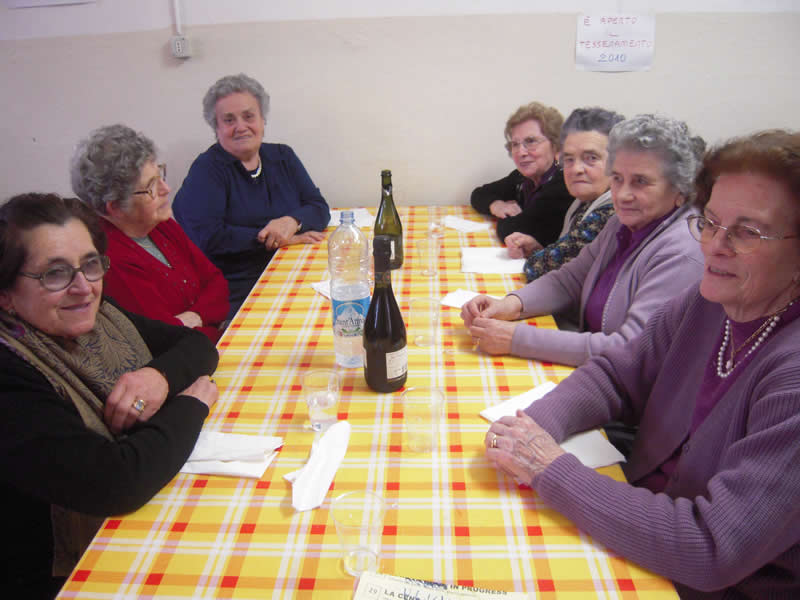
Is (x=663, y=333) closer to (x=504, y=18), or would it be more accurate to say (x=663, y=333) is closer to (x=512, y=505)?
(x=512, y=505)

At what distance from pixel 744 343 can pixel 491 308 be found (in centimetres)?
72

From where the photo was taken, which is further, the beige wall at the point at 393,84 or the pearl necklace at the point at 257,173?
the beige wall at the point at 393,84

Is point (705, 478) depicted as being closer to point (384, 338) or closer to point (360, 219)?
point (384, 338)

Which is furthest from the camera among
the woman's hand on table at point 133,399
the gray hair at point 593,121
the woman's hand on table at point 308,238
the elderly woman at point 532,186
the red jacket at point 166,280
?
the woman's hand on table at point 308,238

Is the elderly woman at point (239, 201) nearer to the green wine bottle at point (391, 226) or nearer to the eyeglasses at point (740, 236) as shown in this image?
the green wine bottle at point (391, 226)

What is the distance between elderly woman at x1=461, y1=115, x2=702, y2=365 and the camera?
57.4 inches

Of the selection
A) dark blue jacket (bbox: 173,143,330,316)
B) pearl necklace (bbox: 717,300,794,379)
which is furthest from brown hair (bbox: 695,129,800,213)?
dark blue jacket (bbox: 173,143,330,316)

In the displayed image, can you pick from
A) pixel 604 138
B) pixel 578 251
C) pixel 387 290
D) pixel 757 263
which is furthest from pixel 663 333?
pixel 604 138

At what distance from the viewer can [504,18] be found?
3.03m

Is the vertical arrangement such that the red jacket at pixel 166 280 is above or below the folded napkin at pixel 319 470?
above

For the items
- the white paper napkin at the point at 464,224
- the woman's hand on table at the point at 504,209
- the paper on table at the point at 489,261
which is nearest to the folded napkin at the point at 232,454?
the paper on table at the point at 489,261

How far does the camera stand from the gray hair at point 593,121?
2.08 meters

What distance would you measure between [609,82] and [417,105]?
1.10 metres

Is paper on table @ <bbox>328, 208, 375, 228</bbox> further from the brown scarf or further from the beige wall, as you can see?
the brown scarf
